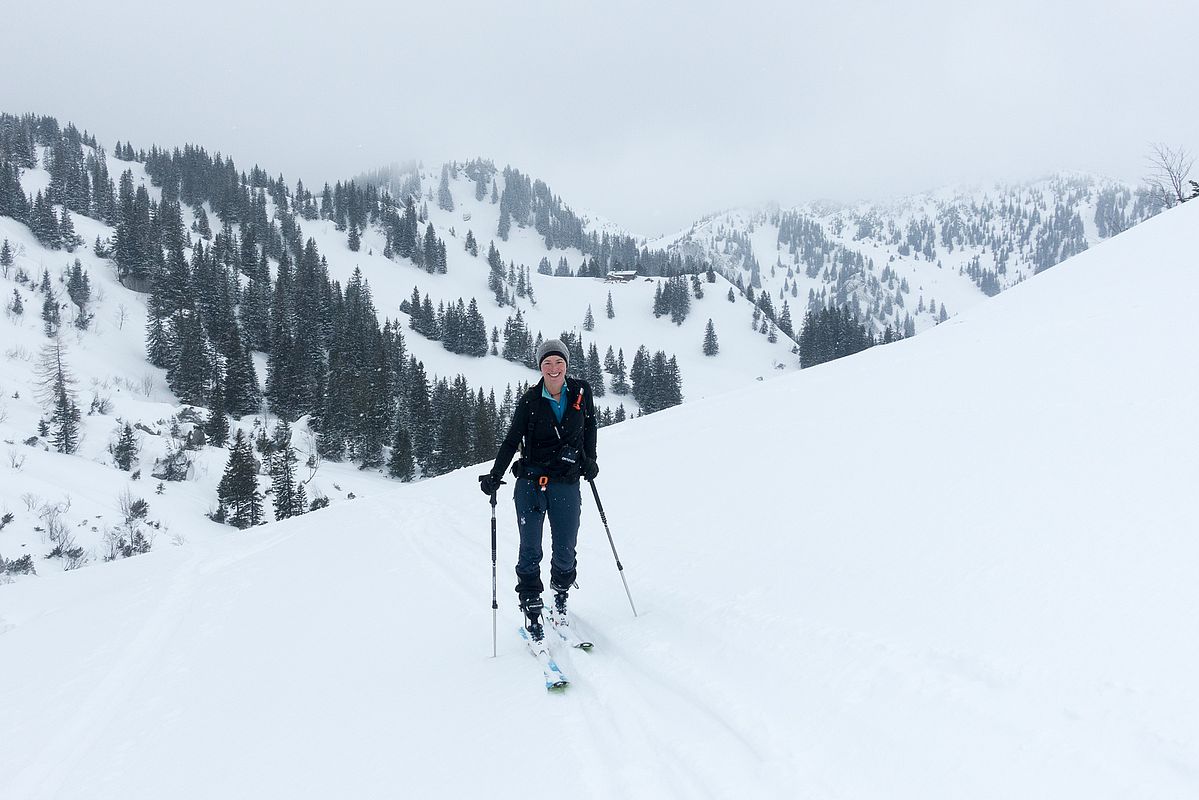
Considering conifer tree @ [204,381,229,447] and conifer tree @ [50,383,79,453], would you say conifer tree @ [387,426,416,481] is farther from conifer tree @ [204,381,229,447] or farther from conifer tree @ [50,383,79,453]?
conifer tree @ [50,383,79,453]

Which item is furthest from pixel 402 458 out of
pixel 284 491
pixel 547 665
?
pixel 547 665

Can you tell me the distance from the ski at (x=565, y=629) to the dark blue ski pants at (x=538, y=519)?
13.0 inches

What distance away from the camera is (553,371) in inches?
195

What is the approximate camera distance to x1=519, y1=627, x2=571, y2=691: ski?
4.16 m

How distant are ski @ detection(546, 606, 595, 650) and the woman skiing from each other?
0.82 feet

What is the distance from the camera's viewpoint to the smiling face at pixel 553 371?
4.96m

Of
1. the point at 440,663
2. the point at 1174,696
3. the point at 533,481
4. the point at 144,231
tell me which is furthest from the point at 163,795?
the point at 144,231

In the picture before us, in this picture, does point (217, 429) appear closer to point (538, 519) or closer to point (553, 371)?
point (538, 519)

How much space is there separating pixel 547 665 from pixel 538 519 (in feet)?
3.95

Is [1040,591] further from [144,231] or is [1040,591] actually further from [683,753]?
[144,231]

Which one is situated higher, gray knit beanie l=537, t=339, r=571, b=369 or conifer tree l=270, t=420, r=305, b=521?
gray knit beanie l=537, t=339, r=571, b=369

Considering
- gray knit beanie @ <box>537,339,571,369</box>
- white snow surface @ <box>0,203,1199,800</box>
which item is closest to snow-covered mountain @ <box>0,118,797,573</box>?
white snow surface @ <box>0,203,1199,800</box>

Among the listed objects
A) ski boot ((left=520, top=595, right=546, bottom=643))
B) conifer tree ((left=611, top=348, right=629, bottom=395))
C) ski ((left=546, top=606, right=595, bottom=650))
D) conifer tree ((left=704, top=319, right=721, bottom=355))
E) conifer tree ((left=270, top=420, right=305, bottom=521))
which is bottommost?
conifer tree ((left=270, top=420, right=305, bottom=521))

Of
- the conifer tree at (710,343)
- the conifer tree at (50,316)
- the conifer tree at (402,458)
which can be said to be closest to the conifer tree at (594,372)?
the conifer tree at (710,343)
